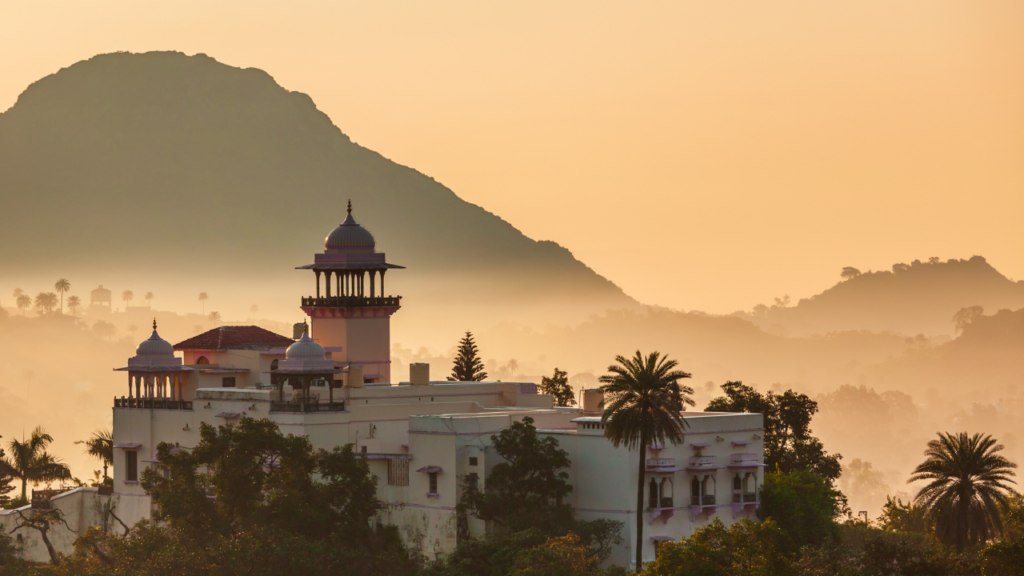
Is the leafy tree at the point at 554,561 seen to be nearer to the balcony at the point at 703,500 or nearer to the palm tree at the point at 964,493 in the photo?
the balcony at the point at 703,500

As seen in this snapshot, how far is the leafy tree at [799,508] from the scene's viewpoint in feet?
243

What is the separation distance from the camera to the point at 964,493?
65938 mm

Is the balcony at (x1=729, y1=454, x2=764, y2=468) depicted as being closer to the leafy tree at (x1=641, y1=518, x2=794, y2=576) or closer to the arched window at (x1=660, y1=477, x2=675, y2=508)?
the arched window at (x1=660, y1=477, x2=675, y2=508)

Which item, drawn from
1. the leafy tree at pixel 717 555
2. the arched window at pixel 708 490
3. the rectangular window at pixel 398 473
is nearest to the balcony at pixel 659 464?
the arched window at pixel 708 490

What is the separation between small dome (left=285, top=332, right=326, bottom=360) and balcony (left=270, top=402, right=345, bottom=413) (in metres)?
2.30

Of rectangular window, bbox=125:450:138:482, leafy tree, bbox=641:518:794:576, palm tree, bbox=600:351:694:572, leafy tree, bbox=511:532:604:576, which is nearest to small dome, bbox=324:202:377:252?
rectangular window, bbox=125:450:138:482

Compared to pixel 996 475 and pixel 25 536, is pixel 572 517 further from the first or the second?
pixel 25 536

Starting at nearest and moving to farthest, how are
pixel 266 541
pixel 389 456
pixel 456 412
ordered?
pixel 266 541, pixel 389 456, pixel 456 412

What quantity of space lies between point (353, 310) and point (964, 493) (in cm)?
3878

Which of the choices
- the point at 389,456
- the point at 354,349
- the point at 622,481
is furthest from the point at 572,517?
the point at 354,349

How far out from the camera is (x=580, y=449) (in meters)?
72.6

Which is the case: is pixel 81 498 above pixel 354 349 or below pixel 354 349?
below

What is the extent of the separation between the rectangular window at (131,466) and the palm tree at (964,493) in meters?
42.3

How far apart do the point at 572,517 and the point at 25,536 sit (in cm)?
3437
